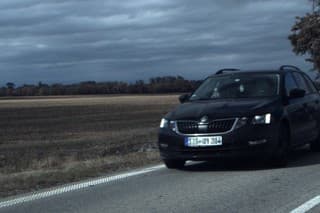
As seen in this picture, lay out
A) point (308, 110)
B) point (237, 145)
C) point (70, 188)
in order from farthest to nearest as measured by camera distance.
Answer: point (308, 110)
point (237, 145)
point (70, 188)

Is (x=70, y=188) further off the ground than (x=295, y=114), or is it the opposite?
(x=295, y=114)

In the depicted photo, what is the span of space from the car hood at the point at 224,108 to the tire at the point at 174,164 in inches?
29.3

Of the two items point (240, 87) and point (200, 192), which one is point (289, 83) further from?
point (200, 192)

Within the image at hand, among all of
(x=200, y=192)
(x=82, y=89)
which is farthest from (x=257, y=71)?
(x=82, y=89)

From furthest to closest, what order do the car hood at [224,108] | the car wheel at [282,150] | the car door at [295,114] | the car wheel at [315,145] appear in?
the car wheel at [315,145]
the car door at [295,114]
the car wheel at [282,150]
the car hood at [224,108]

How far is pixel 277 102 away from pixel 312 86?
276cm

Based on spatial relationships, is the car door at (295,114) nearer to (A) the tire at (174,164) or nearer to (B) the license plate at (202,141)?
(B) the license plate at (202,141)

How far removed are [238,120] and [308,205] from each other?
280 cm

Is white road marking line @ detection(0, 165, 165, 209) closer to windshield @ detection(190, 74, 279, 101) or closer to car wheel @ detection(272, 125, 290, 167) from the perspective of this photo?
windshield @ detection(190, 74, 279, 101)

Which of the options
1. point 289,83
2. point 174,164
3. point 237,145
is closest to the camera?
point 237,145

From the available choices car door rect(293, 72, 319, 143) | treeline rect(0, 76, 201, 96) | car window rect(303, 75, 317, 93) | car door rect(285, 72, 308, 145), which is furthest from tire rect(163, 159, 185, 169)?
treeline rect(0, 76, 201, 96)

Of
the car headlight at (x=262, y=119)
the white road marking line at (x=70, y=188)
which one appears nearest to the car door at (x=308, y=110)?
the car headlight at (x=262, y=119)

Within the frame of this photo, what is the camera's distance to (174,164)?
11.1 meters

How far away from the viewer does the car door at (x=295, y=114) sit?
11.4m
